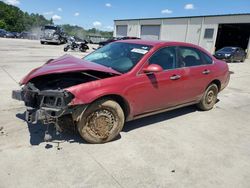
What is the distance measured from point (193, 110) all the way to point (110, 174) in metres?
3.53

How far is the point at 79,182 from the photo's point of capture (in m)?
2.96

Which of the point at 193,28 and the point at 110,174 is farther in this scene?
the point at 193,28

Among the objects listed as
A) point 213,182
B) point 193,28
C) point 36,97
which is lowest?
point 213,182

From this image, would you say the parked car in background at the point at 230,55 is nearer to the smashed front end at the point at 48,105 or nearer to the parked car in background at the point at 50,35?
the parked car in background at the point at 50,35

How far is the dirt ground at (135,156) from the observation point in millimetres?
3066

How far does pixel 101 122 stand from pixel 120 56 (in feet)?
4.61

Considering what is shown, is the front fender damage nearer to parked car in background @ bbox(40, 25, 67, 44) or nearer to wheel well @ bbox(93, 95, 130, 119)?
wheel well @ bbox(93, 95, 130, 119)

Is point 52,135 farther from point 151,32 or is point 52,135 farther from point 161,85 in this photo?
point 151,32

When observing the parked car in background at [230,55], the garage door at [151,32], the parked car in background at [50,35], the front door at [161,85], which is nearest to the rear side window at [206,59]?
the front door at [161,85]

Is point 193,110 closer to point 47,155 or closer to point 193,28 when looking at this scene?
point 47,155

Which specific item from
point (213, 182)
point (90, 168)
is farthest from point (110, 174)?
point (213, 182)

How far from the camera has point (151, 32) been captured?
136ft

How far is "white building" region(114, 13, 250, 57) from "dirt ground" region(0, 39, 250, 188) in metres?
28.7

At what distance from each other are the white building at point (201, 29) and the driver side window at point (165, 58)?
93.0 ft
